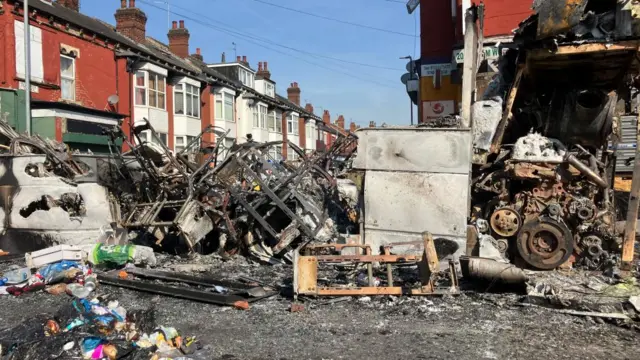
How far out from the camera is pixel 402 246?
725cm

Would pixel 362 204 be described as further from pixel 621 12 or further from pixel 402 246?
pixel 621 12

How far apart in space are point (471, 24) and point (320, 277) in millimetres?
5850

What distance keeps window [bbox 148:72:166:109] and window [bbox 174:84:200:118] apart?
4.55 ft

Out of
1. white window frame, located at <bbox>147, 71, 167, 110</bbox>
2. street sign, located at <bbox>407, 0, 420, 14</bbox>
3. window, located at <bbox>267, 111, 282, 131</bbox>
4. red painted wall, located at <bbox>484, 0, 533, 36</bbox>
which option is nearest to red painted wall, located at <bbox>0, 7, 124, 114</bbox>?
white window frame, located at <bbox>147, 71, 167, 110</bbox>

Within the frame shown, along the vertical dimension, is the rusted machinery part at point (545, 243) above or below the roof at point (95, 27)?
below

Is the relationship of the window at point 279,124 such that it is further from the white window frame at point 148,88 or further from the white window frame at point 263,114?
the white window frame at point 148,88

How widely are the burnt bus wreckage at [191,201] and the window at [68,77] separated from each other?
383 inches

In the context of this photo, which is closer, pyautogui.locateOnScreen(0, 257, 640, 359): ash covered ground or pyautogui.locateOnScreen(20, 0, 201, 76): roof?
pyautogui.locateOnScreen(0, 257, 640, 359): ash covered ground

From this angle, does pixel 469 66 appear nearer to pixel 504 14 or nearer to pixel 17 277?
pixel 17 277

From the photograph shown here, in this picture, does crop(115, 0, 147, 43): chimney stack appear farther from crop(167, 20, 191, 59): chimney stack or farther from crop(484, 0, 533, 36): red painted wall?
crop(484, 0, 533, 36): red painted wall

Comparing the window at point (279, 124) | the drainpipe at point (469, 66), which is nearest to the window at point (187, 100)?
the window at point (279, 124)

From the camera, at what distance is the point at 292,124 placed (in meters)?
39.2

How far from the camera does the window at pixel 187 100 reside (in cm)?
2411

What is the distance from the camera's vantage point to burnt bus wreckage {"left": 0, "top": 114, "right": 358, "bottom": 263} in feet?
25.1
